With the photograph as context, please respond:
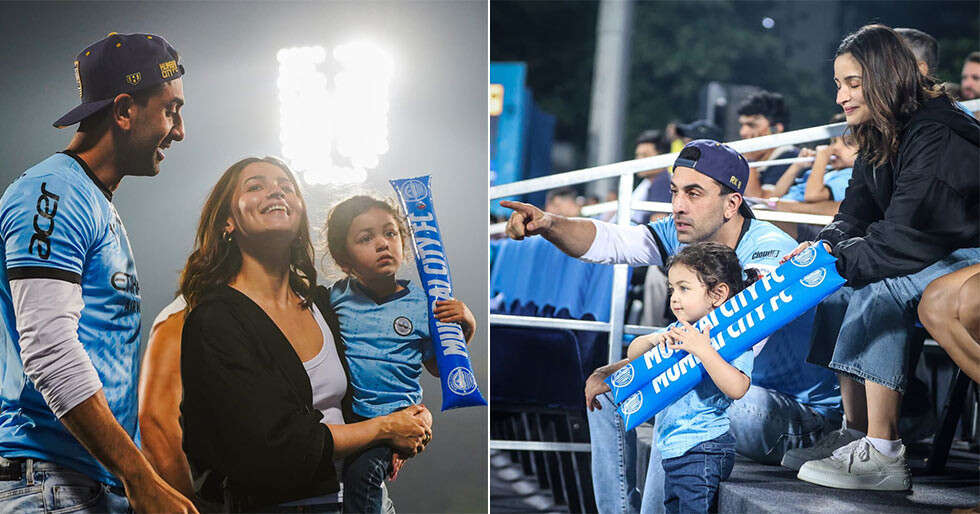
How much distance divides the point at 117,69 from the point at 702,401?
2.28 m

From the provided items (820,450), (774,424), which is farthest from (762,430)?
(820,450)

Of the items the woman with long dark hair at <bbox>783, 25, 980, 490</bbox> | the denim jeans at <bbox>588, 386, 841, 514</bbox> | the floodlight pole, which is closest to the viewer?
the woman with long dark hair at <bbox>783, 25, 980, 490</bbox>

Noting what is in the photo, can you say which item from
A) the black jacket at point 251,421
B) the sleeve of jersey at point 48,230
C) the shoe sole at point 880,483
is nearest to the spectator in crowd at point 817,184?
the shoe sole at point 880,483

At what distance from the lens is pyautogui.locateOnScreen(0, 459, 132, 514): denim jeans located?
2.76m

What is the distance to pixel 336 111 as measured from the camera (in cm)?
298

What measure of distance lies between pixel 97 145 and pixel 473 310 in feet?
4.67

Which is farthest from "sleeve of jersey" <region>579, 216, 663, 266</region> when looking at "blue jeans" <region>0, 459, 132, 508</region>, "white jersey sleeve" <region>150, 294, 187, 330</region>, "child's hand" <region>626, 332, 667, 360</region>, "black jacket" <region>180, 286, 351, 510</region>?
"blue jeans" <region>0, 459, 132, 508</region>

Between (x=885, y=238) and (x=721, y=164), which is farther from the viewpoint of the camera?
(x=721, y=164)

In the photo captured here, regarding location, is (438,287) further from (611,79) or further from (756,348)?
(611,79)

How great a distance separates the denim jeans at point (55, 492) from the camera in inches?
109

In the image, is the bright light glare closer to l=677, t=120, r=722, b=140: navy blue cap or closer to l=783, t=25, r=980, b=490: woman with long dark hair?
l=677, t=120, r=722, b=140: navy blue cap

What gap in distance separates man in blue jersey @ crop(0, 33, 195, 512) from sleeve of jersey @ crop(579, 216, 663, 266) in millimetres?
1605

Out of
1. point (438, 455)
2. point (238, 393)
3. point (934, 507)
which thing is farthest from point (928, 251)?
point (238, 393)

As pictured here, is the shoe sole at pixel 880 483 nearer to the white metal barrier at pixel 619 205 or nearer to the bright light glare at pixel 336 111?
the white metal barrier at pixel 619 205
